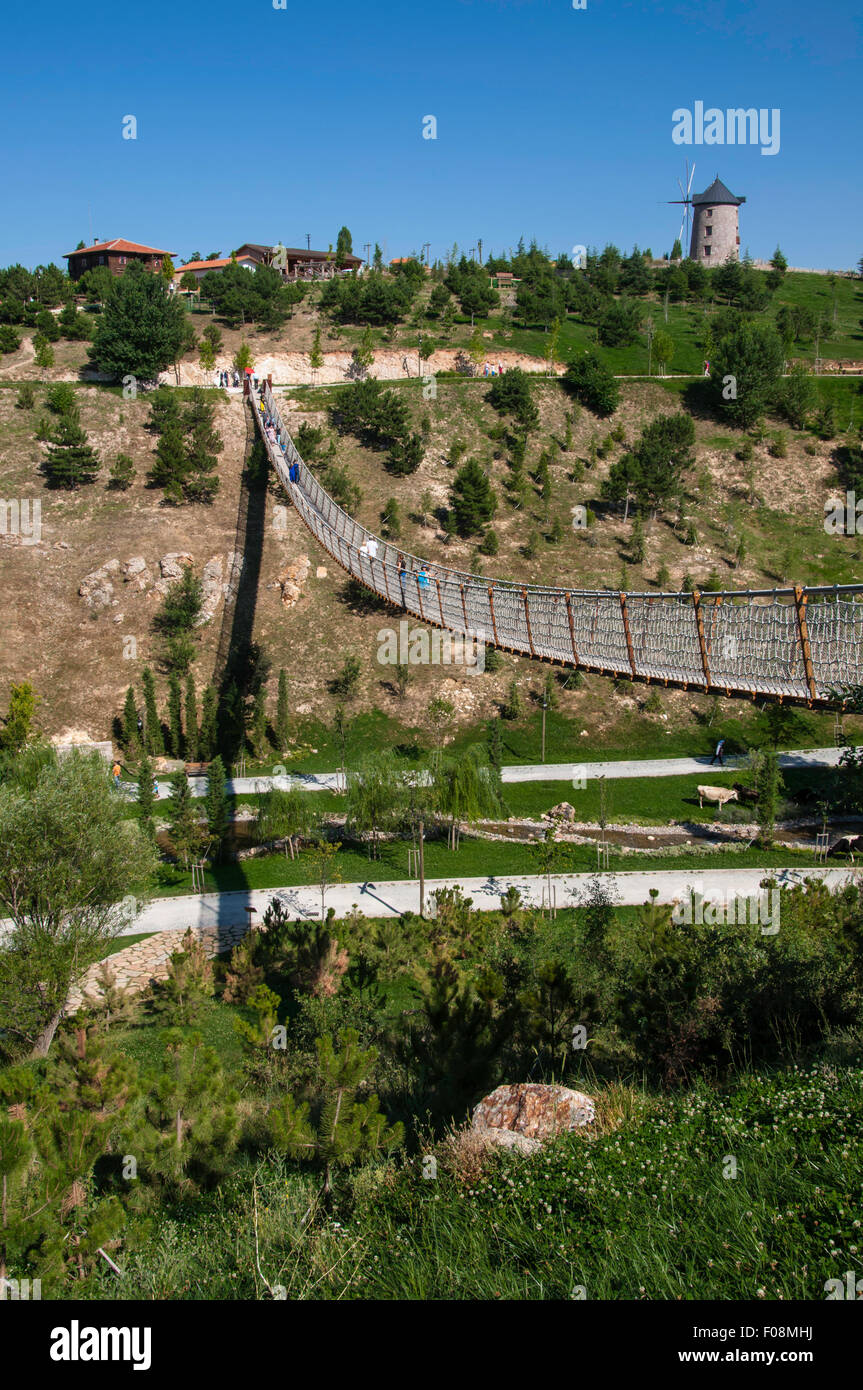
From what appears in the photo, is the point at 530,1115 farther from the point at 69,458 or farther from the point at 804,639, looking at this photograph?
the point at 69,458

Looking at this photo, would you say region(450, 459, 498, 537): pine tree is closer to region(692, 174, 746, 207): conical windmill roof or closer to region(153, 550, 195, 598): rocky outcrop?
region(153, 550, 195, 598): rocky outcrop

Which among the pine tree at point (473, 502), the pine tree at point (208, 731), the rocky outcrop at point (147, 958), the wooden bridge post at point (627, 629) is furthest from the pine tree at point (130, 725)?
the wooden bridge post at point (627, 629)

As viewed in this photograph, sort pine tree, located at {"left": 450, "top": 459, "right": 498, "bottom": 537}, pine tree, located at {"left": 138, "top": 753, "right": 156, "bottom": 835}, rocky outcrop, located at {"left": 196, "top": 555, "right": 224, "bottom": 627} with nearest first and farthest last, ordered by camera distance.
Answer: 1. pine tree, located at {"left": 138, "top": 753, "right": 156, "bottom": 835}
2. rocky outcrop, located at {"left": 196, "top": 555, "right": 224, "bottom": 627}
3. pine tree, located at {"left": 450, "top": 459, "right": 498, "bottom": 537}

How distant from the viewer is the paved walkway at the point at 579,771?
26219 mm

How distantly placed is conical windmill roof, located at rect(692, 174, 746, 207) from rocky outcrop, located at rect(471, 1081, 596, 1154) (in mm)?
84070

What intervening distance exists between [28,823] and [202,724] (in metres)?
14.5

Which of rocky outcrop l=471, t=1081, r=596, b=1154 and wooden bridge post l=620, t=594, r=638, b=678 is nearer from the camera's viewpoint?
rocky outcrop l=471, t=1081, r=596, b=1154

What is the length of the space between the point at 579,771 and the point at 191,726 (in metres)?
12.3

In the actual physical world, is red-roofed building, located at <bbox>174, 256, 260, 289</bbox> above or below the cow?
above

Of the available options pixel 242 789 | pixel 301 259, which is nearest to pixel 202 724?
pixel 242 789

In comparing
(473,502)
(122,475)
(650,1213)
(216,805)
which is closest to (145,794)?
(216,805)

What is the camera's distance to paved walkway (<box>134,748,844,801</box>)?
2622 cm

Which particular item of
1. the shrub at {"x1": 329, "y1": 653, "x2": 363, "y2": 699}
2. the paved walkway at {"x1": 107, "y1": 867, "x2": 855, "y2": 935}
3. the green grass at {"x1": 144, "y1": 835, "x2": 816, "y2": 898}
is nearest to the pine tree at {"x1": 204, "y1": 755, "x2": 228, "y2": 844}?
the green grass at {"x1": 144, "y1": 835, "x2": 816, "y2": 898}

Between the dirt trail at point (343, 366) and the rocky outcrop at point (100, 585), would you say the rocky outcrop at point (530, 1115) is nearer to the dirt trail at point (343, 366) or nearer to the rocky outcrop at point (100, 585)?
the rocky outcrop at point (100, 585)
